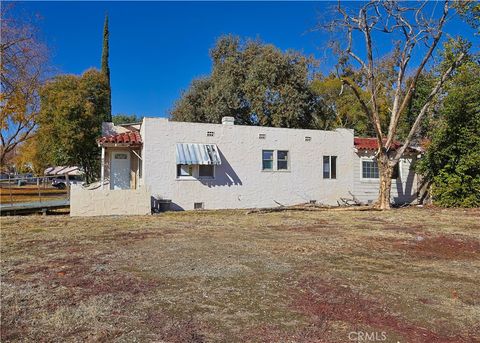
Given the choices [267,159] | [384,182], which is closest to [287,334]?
[267,159]

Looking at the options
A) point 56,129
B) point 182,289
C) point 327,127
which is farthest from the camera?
point 327,127

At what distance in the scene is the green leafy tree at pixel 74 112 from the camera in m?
28.9

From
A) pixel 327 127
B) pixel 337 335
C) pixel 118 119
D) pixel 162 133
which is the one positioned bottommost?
pixel 337 335

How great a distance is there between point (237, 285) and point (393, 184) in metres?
19.8

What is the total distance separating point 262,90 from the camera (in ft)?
106

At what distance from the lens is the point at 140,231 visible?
12.3m

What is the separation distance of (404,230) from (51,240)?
10460 millimetres

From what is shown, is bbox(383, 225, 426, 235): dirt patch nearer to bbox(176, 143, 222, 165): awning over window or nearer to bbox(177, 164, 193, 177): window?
bbox(176, 143, 222, 165): awning over window

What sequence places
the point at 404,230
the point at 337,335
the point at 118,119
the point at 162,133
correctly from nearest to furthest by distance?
the point at 337,335, the point at 404,230, the point at 162,133, the point at 118,119

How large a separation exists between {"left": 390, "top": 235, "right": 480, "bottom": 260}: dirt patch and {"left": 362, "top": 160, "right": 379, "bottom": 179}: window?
12083mm

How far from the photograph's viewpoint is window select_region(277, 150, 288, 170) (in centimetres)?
2184

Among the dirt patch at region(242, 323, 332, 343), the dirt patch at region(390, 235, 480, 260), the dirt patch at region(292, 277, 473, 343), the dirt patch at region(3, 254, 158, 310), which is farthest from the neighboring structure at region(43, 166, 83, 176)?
the dirt patch at region(242, 323, 332, 343)

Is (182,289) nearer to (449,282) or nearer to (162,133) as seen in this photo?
(449,282)

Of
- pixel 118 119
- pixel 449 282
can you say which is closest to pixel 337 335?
pixel 449 282
